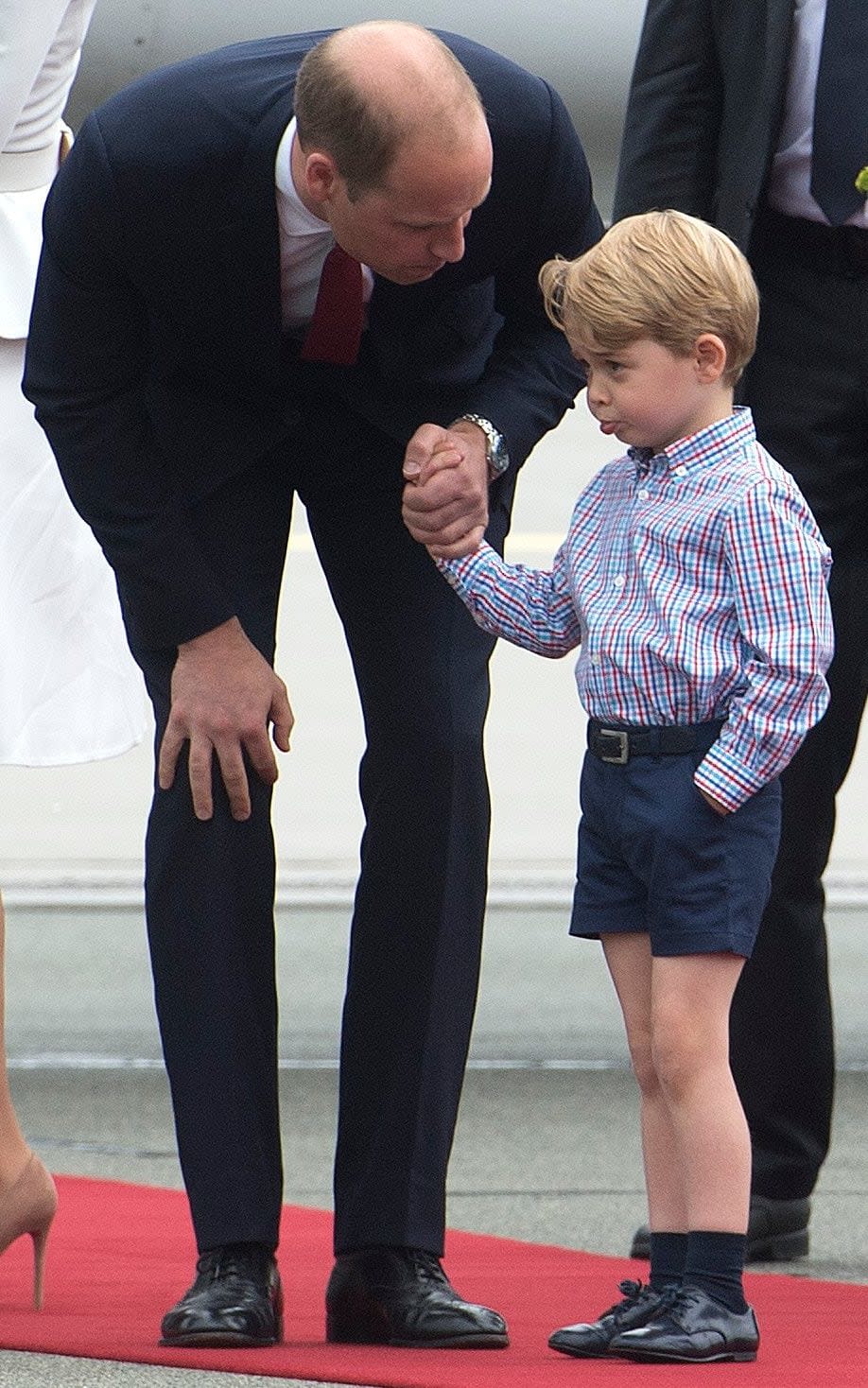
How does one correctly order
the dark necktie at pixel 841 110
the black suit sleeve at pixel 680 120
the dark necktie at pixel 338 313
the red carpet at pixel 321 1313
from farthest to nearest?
1. the black suit sleeve at pixel 680 120
2. the dark necktie at pixel 841 110
3. the dark necktie at pixel 338 313
4. the red carpet at pixel 321 1313

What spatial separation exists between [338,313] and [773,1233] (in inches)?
48.1

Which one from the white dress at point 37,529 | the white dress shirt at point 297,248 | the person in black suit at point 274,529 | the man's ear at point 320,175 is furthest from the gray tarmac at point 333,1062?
the man's ear at point 320,175

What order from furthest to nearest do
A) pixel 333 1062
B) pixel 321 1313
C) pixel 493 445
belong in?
1. pixel 333 1062
2. pixel 321 1313
3. pixel 493 445

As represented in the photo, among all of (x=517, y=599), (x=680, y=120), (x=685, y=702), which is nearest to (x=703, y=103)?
(x=680, y=120)

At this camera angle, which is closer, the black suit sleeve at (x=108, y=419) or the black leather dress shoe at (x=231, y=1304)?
the black leather dress shoe at (x=231, y=1304)

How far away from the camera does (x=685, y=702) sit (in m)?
2.27

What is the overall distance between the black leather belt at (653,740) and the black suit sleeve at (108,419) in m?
0.36

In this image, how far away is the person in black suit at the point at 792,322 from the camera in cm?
293

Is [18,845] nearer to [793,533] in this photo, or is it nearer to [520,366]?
[520,366]

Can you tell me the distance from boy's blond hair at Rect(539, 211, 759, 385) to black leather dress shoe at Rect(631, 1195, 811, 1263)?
3.60 ft

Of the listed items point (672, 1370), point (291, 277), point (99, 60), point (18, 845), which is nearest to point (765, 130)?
point (291, 277)

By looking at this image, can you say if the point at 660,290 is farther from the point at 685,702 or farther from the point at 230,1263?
the point at 230,1263

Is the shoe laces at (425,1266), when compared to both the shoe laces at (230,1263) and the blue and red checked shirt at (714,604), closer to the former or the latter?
the shoe laces at (230,1263)

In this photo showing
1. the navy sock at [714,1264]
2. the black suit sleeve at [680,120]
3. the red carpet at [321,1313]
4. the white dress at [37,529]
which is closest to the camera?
the red carpet at [321,1313]
